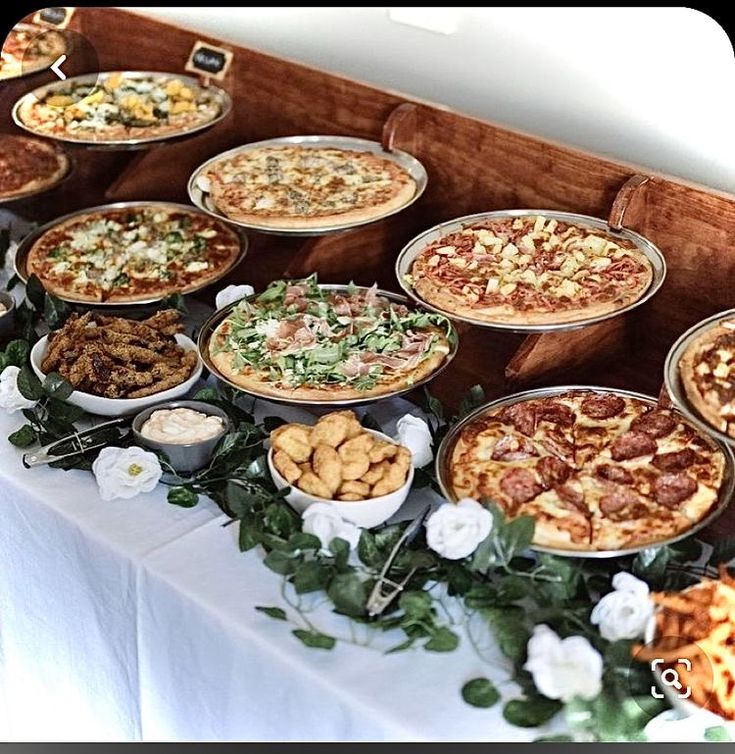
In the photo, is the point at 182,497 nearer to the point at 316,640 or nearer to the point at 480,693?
the point at 316,640

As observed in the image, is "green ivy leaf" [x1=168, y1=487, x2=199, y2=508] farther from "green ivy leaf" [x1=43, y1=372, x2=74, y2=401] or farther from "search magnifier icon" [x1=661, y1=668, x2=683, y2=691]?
"search magnifier icon" [x1=661, y1=668, x2=683, y2=691]

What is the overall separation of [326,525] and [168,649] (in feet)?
0.92

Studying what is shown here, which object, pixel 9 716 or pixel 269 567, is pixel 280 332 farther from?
pixel 9 716

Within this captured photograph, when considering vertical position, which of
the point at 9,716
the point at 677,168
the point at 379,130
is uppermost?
the point at 677,168

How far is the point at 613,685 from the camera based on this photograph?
4.19ft

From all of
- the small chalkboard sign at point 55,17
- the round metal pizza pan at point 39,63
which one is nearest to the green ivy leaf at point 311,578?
the round metal pizza pan at point 39,63

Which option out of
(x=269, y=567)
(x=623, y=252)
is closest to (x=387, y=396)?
(x=269, y=567)

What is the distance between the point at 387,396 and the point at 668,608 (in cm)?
52

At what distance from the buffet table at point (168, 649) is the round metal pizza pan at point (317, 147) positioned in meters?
0.34

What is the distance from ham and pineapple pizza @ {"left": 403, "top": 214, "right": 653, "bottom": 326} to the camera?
1.75 metres

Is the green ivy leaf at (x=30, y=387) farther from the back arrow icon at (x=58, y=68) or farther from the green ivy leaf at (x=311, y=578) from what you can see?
the back arrow icon at (x=58, y=68)

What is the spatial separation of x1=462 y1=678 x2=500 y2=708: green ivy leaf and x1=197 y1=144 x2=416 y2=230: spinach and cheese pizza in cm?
97

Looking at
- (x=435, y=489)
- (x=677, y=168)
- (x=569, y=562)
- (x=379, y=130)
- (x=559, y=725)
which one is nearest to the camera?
(x=559, y=725)

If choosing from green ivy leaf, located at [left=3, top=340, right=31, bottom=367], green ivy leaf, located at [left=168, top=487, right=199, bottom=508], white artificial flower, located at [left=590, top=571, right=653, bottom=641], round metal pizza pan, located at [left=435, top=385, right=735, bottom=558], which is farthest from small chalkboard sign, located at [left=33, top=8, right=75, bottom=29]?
white artificial flower, located at [left=590, top=571, right=653, bottom=641]
